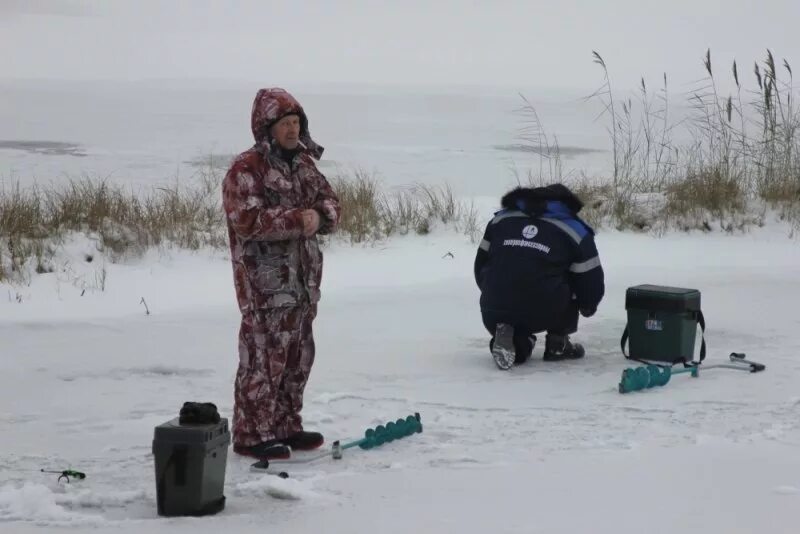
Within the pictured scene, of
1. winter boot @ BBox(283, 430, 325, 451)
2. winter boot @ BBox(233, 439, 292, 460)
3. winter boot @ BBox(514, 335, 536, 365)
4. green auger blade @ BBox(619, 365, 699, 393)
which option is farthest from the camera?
winter boot @ BBox(514, 335, 536, 365)

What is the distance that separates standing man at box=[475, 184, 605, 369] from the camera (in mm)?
6871

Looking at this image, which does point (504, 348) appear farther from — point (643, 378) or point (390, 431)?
point (390, 431)

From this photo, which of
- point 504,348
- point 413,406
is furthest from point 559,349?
point 413,406

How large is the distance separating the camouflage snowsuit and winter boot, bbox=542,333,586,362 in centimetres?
218

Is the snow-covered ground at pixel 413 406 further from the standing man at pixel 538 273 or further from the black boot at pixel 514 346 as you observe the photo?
the standing man at pixel 538 273

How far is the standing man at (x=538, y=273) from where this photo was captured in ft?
22.5

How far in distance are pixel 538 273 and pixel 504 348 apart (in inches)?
18.3

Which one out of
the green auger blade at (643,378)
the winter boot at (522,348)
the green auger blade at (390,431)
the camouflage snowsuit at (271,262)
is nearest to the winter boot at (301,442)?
the camouflage snowsuit at (271,262)

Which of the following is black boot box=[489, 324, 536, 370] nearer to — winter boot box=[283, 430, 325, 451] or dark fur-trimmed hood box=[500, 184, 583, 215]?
dark fur-trimmed hood box=[500, 184, 583, 215]

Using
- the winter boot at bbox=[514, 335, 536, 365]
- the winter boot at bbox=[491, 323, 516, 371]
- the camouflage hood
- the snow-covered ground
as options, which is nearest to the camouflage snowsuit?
the camouflage hood

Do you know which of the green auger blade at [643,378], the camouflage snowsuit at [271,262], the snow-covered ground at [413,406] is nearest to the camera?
the snow-covered ground at [413,406]

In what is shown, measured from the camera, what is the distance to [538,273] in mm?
6848

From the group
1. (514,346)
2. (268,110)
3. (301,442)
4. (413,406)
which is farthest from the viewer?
(514,346)

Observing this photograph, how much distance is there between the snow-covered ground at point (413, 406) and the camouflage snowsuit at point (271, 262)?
0.32 meters
